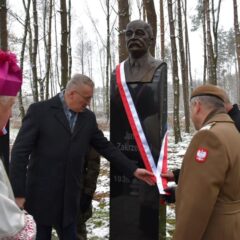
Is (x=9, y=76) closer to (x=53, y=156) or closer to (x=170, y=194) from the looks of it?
(x=53, y=156)

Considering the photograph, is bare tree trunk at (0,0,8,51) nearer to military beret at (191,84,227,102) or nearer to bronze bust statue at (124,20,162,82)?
bronze bust statue at (124,20,162,82)

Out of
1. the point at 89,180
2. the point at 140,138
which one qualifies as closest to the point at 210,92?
the point at 140,138

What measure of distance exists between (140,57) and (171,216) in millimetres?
2866

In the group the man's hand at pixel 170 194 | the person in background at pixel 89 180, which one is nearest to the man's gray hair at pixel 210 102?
the man's hand at pixel 170 194

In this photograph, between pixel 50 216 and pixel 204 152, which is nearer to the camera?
pixel 204 152

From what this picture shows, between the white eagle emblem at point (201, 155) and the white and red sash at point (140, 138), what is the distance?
1.37m

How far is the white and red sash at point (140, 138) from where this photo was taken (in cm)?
372

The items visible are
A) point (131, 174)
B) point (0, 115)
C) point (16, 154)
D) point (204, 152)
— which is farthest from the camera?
point (131, 174)

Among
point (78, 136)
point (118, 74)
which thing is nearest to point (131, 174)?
point (78, 136)

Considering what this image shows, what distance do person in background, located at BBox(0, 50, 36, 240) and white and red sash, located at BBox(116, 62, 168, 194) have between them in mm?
2086

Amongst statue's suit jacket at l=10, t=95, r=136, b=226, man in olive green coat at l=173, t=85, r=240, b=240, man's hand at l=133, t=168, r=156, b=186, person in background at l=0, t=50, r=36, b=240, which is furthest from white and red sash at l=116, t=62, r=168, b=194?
person in background at l=0, t=50, r=36, b=240

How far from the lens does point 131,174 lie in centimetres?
372

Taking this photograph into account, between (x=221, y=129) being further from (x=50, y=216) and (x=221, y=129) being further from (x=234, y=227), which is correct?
(x=50, y=216)

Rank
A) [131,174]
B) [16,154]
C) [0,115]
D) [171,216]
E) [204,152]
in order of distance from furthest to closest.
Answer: [171,216], [131,174], [16,154], [204,152], [0,115]
